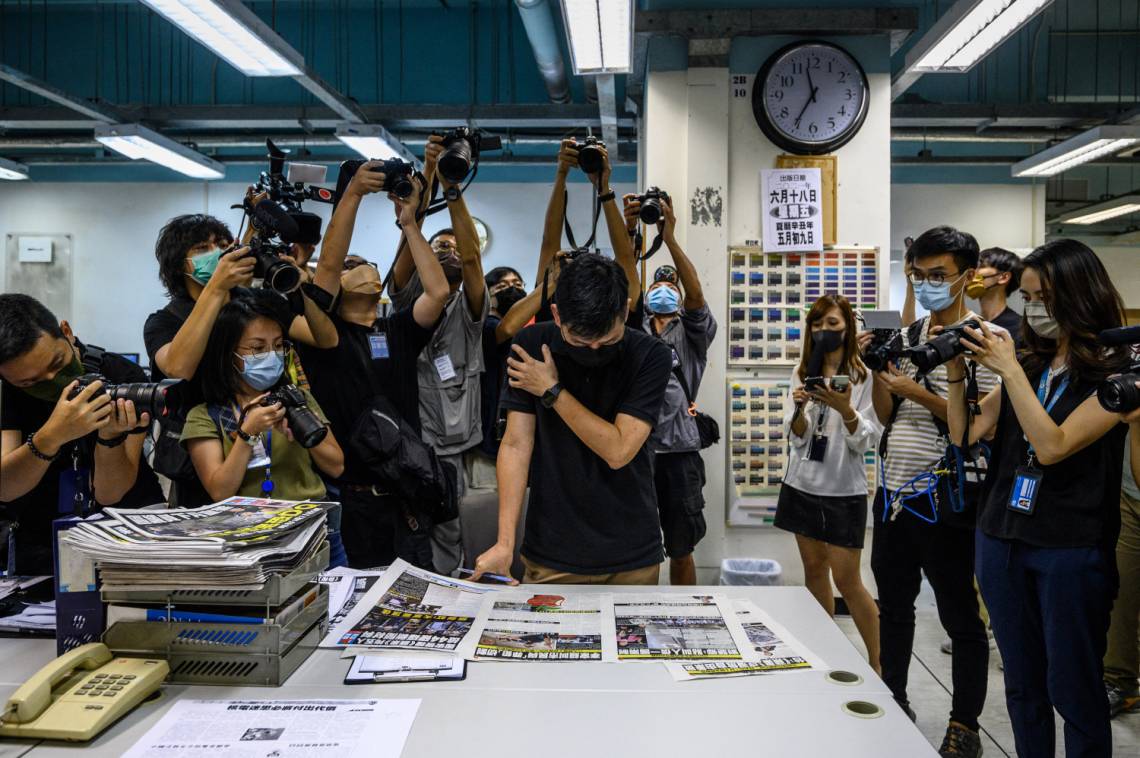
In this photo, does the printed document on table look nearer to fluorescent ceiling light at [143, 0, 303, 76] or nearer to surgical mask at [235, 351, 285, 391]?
surgical mask at [235, 351, 285, 391]

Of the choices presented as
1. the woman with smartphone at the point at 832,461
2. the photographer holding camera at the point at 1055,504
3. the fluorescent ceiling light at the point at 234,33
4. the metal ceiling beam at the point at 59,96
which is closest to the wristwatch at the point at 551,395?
the photographer holding camera at the point at 1055,504

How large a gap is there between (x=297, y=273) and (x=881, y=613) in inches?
83.1

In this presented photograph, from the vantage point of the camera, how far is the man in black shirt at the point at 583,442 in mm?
1832

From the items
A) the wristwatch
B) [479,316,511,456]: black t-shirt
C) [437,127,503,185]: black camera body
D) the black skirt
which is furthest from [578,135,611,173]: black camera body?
the black skirt

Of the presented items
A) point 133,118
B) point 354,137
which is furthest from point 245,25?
point 133,118

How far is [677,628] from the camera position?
162 cm

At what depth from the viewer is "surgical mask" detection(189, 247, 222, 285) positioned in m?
2.33

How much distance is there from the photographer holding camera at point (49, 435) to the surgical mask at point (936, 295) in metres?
2.19

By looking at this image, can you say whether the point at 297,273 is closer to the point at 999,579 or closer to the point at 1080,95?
the point at 999,579

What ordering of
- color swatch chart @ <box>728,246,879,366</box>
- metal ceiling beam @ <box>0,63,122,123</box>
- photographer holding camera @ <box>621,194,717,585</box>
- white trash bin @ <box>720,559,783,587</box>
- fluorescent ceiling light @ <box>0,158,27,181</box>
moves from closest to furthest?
photographer holding camera @ <box>621,194,717,585</box>
white trash bin @ <box>720,559,783,587</box>
color swatch chart @ <box>728,246,879,366</box>
metal ceiling beam @ <box>0,63,122,123</box>
fluorescent ceiling light @ <box>0,158,27,181</box>

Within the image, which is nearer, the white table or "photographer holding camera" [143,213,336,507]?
the white table

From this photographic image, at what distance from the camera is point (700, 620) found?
1.67 meters

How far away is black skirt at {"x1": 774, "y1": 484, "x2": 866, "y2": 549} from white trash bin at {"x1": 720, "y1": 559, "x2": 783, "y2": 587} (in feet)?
3.04

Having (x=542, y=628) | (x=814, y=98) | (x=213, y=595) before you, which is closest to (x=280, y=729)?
(x=213, y=595)
